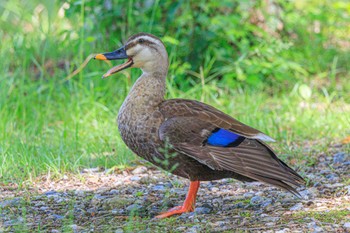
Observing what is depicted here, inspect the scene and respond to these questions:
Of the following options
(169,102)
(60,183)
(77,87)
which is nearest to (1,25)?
(77,87)

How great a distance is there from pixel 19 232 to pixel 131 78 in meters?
3.85

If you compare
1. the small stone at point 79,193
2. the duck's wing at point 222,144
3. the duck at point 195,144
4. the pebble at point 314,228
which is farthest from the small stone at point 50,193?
the pebble at point 314,228

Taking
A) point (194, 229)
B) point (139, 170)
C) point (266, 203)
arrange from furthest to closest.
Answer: point (139, 170) → point (266, 203) → point (194, 229)

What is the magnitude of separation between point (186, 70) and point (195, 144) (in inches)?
154

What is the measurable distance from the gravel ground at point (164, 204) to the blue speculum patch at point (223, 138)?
1.50 feet

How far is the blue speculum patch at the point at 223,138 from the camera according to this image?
491cm

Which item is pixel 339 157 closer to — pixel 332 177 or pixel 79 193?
pixel 332 177

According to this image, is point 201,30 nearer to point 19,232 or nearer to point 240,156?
point 240,156

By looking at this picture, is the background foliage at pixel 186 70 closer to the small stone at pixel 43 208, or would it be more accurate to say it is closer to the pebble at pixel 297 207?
the small stone at pixel 43 208

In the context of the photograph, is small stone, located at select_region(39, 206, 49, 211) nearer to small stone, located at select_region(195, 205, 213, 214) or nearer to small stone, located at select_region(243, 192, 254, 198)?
small stone, located at select_region(195, 205, 213, 214)

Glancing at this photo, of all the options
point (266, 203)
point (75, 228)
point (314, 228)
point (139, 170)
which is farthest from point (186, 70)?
point (314, 228)

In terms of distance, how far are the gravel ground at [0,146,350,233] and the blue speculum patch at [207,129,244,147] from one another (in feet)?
1.50

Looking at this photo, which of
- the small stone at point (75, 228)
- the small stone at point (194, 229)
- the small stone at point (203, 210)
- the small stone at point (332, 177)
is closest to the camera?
the small stone at point (194, 229)

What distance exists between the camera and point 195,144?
489 cm
